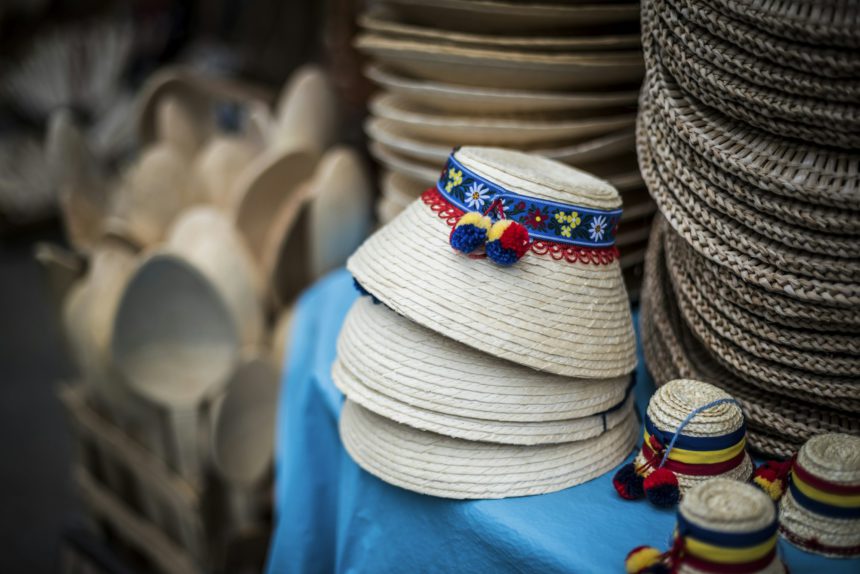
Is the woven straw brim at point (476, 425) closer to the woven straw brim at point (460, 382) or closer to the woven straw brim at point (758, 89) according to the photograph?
the woven straw brim at point (460, 382)

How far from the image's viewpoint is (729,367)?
34.1 inches

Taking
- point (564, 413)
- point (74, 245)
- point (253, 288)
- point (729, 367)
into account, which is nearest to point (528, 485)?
point (564, 413)

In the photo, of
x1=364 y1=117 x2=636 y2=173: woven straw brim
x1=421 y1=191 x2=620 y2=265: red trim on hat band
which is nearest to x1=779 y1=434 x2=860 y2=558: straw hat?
x1=421 y1=191 x2=620 y2=265: red trim on hat band

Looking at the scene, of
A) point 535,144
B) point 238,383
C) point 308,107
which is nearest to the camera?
point 535,144

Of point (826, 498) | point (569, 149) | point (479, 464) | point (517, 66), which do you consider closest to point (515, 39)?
point (517, 66)

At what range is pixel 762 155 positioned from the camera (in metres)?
0.77

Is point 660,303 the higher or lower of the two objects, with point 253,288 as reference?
higher

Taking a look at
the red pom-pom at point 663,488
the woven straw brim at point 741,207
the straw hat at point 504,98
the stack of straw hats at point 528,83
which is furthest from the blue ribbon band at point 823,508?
the straw hat at point 504,98

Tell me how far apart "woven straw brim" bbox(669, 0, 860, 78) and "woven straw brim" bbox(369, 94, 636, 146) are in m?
0.31

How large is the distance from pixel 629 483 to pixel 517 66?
558mm

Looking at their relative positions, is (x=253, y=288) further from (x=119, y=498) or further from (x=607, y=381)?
(x=607, y=381)

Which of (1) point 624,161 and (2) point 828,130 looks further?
(1) point 624,161

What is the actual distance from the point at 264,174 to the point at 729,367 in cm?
106

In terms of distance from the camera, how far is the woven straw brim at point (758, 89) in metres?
0.71
